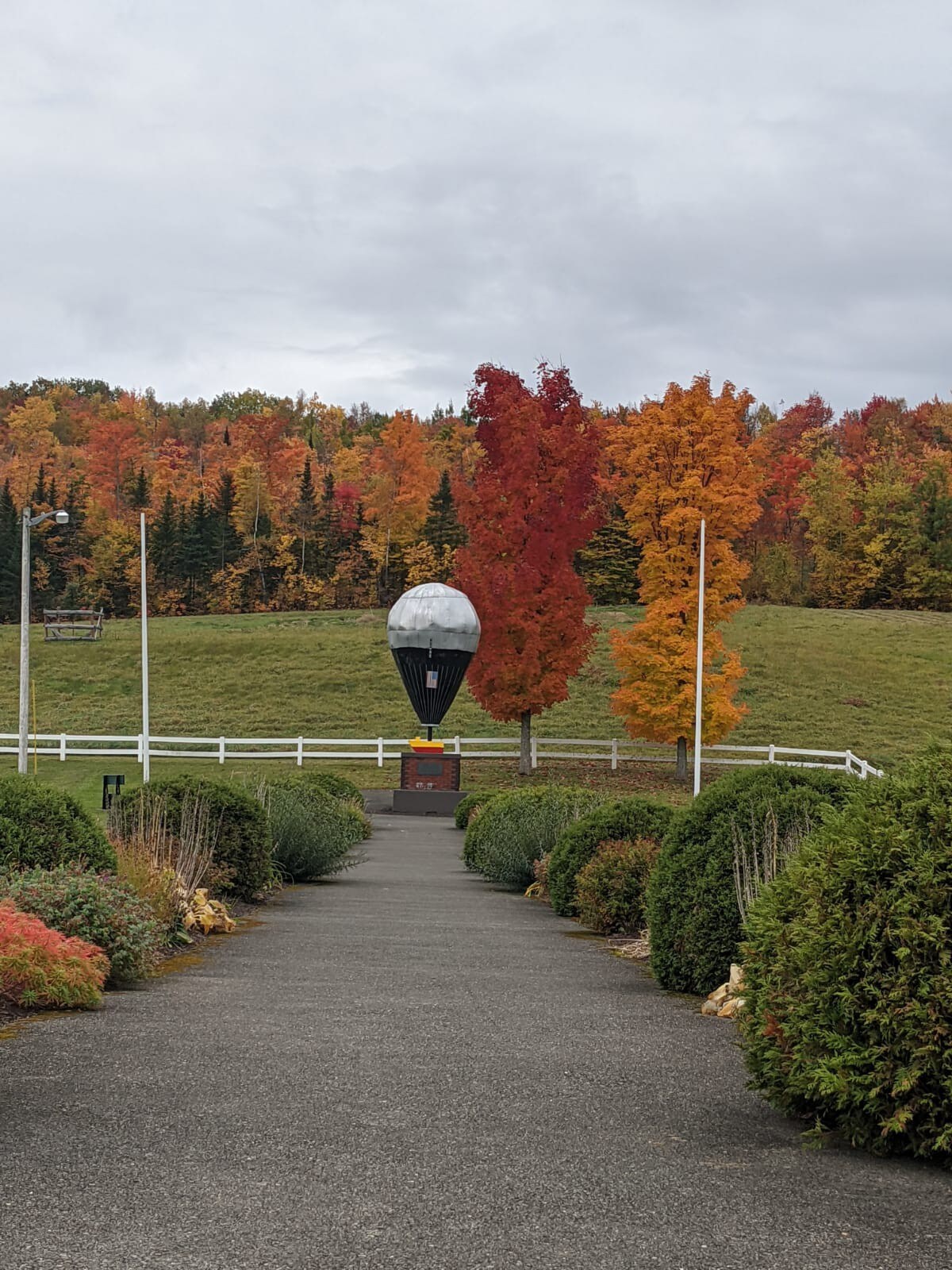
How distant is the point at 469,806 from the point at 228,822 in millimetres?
14282

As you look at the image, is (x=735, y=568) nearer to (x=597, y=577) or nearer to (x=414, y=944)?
(x=414, y=944)

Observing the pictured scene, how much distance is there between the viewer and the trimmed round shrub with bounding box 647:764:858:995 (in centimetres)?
831

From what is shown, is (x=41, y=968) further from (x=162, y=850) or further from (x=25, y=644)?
(x=25, y=644)

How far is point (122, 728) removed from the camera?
4591 cm

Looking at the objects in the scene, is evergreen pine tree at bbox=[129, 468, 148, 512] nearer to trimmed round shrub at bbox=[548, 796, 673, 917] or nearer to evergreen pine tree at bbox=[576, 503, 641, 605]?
evergreen pine tree at bbox=[576, 503, 641, 605]

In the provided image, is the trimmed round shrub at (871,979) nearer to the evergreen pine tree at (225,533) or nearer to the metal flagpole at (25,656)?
the metal flagpole at (25,656)

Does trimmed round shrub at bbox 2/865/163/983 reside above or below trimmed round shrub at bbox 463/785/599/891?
above

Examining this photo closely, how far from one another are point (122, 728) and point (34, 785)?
37.4 m

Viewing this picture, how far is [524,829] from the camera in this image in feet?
56.0

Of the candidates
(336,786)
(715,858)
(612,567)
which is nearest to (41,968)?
(715,858)

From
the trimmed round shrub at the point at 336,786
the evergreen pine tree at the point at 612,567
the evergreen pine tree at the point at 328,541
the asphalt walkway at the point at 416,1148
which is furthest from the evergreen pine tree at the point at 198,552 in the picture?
the asphalt walkway at the point at 416,1148

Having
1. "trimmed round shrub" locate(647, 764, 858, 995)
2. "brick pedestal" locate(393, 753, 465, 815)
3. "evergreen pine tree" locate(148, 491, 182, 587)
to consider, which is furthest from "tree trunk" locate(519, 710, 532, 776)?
"evergreen pine tree" locate(148, 491, 182, 587)

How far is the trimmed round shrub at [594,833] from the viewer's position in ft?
41.8

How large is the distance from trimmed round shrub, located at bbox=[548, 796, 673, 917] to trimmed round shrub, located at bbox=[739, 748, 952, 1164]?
7495 millimetres
